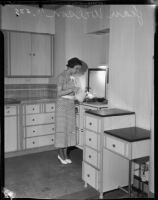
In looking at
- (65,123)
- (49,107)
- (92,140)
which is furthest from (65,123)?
(92,140)

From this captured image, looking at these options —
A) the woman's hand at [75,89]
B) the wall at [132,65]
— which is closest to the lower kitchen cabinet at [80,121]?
the woman's hand at [75,89]

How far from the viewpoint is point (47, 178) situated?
216 cm

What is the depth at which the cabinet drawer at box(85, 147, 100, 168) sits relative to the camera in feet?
6.21

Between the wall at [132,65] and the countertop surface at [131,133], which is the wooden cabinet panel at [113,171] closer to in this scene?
the countertop surface at [131,133]

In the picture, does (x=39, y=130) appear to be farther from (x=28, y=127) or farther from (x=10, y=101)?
(x=10, y=101)

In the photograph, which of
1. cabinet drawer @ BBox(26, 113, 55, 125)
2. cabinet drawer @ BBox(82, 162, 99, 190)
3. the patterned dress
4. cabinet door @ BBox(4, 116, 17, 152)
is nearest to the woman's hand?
the patterned dress

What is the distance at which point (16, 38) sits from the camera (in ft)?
8.74

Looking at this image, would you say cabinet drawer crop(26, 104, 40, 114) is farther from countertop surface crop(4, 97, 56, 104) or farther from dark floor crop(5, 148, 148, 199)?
dark floor crop(5, 148, 148, 199)

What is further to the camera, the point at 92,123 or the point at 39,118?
the point at 39,118

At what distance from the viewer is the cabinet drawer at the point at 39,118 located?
2846 mm

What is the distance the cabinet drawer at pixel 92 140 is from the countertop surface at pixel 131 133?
0.12 meters

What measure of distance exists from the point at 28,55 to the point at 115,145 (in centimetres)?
150

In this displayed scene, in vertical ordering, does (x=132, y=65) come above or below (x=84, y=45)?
below

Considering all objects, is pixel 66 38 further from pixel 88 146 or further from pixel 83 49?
pixel 88 146
